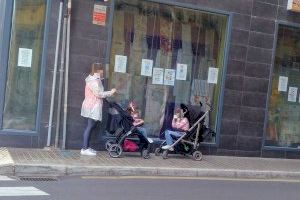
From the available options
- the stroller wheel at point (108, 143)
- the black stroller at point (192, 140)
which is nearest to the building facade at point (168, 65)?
the stroller wheel at point (108, 143)

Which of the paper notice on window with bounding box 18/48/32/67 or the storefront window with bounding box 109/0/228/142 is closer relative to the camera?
the paper notice on window with bounding box 18/48/32/67

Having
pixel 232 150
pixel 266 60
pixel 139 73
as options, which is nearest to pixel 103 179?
pixel 139 73

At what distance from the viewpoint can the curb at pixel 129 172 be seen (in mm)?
9988

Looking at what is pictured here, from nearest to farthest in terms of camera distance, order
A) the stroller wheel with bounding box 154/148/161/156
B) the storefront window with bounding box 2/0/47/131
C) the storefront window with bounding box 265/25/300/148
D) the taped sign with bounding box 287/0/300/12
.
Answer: the storefront window with bounding box 2/0/47/131, the stroller wheel with bounding box 154/148/161/156, the taped sign with bounding box 287/0/300/12, the storefront window with bounding box 265/25/300/148

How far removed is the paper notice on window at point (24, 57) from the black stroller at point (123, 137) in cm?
192

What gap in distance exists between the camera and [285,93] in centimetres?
1493

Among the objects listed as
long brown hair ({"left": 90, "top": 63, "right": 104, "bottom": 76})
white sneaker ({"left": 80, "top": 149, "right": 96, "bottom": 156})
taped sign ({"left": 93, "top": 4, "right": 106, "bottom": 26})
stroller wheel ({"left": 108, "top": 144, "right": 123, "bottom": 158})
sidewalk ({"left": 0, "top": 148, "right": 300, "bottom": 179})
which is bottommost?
sidewalk ({"left": 0, "top": 148, "right": 300, "bottom": 179})

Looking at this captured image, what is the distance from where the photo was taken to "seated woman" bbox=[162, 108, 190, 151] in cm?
1255

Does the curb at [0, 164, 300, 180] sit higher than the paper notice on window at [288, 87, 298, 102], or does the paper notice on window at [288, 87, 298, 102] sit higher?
the paper notice on window at [288, 87, 298, 102]

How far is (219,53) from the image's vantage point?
1395cm

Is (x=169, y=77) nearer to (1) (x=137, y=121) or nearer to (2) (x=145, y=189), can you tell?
(1) (x=137, y=121)

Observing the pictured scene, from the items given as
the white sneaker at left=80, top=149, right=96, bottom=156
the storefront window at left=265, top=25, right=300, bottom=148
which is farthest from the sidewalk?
the storefront window at left=265, top=25, right=300, bottom=148

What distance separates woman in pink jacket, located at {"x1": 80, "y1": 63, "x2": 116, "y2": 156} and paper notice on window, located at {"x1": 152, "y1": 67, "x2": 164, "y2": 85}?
5.28 ft

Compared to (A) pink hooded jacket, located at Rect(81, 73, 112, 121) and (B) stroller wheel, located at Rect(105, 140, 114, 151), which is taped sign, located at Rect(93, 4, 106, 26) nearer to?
(A) pink hooded jacket, located at Rect(81, 73, 112, 121)
